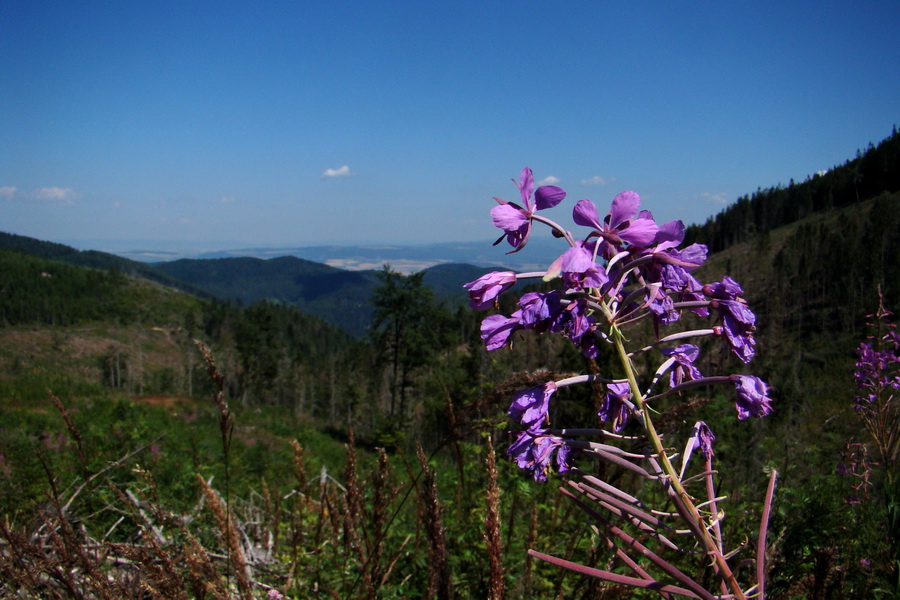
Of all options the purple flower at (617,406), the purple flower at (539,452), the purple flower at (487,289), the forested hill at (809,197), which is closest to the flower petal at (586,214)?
the purple flower at (487,289)

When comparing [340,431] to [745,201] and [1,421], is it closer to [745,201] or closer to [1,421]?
[1,421]

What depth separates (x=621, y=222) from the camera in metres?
1.33

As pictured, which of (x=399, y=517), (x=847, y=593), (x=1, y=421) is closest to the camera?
(x=847, y=593)

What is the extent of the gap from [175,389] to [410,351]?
211 feet

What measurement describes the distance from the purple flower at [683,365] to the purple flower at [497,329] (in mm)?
488

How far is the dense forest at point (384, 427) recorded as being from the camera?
2072 millimetres

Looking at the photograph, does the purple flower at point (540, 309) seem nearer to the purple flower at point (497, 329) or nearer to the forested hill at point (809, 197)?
the purple flower at point (497, 329)

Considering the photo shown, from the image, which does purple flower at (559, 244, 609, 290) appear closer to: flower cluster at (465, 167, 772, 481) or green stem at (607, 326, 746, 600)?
flower cluster at (465, 167, 772, 481)

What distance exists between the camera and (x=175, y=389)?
81.1 m

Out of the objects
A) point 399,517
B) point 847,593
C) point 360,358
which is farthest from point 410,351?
point 360,358

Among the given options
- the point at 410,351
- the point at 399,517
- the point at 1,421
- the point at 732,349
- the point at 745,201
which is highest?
the point at 745,201

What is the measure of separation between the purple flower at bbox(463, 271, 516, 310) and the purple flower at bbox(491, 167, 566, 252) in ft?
0.45

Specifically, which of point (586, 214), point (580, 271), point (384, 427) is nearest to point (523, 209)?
point (586, 214)

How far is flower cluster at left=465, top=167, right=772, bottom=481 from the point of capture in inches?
47.8
